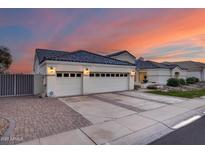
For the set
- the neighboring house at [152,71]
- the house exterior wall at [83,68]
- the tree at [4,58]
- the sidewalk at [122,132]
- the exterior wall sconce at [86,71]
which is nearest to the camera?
the sidewalk at [122,132]

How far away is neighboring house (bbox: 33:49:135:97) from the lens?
34.7ft

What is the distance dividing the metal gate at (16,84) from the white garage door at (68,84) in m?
2.62

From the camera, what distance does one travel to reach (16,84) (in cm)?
1119

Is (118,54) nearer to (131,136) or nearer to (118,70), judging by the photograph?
(118,70)

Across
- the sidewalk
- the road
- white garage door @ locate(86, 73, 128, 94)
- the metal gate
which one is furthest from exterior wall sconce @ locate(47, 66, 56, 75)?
the road

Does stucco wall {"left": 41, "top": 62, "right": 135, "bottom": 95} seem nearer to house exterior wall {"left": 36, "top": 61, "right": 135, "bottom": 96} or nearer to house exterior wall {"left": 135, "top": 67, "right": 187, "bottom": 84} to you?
house exterior wall {"left": 36, "top": 61, "right": 135, "bottom": 96}

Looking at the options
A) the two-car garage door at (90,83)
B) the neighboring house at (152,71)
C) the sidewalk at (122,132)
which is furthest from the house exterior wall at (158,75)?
the sidewalk at (122,132)

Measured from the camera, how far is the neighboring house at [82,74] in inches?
416

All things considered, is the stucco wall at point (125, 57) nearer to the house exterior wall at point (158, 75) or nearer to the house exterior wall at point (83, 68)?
the house exterior wall at point (158, 75)

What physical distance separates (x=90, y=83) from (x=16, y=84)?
19.3 ft

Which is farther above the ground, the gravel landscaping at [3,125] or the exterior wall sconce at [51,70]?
the exterior wall sconce at [51,70]

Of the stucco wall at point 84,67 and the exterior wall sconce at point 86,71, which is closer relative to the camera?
the stucco wall at point 84,67
